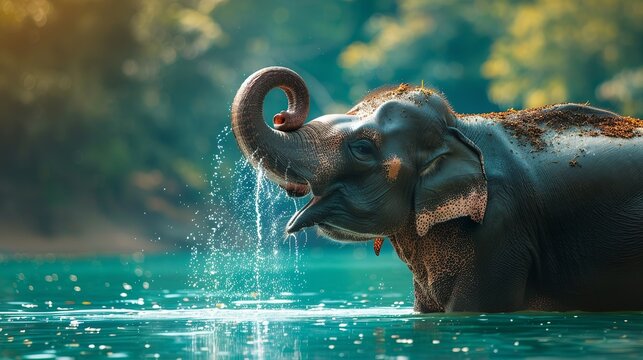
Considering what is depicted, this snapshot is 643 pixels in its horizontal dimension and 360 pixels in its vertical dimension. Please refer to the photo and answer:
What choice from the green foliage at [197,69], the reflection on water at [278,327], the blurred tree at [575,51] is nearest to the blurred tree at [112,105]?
the green foliage at [197,69]

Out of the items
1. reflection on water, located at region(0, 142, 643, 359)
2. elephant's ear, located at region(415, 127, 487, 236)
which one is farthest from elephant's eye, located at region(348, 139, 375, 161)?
reflection on water, located at region(0, 142, 643, 359)

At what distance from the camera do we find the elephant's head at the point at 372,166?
12.4 metres

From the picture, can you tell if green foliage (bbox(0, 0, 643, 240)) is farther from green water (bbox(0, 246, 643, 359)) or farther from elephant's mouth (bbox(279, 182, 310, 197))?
elephant's mouth (bbox(279, 182, 310, 197))

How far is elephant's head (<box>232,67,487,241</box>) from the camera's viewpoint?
1237 centimetres

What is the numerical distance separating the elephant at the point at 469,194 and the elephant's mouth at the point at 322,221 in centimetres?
1

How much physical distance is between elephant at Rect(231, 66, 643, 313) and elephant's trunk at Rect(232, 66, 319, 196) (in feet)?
0.04

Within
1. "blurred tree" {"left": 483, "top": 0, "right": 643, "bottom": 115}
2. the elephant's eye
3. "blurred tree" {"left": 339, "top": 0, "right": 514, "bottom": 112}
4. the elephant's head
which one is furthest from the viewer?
"blurred tree" {"left": 339, "top": 0, "right": 514, "bottom": 112}

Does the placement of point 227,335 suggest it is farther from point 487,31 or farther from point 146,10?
point 487,31

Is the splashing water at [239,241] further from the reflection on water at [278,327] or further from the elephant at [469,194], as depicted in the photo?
the elephant at [469,194]

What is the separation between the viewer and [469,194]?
41.0 feet

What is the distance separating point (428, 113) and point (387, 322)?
186 centimetres

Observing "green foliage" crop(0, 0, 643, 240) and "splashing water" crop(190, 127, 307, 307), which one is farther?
"green foliage" crop(0, 0, 643, 240)

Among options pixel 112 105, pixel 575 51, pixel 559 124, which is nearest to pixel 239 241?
pixel 112 105

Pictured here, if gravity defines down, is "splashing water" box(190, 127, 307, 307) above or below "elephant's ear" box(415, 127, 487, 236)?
above
